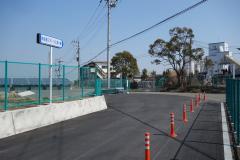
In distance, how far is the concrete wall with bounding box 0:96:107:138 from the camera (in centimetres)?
1157

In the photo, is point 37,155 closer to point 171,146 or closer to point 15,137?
point 15,137

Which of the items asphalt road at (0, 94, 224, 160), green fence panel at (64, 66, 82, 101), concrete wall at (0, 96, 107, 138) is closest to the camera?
asphalt road at (0, 94, 224, 160)

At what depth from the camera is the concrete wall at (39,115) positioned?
1157 cm

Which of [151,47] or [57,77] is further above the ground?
[151,47]

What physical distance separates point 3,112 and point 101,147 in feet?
13.7

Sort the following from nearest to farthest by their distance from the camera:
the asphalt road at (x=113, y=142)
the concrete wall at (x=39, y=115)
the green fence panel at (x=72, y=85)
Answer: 1. the asphalt road at (x=113, y=142)
2. the concrete wall at (x=39, y=115)
3. the green fence panel at (x=72, y=85)

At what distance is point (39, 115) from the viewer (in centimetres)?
1362

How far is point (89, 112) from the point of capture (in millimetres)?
18812

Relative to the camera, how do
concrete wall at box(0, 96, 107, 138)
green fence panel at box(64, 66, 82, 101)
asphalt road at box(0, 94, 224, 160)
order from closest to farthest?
asphalt road at box(0, 94, 224, 160)
concrete wall at box(0, 96, 107, 138)
green fence panel at box(64, 66, 82, 101)

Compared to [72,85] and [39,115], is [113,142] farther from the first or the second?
[72,85]

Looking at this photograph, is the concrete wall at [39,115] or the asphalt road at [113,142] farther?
the concrete wall at [39,115]

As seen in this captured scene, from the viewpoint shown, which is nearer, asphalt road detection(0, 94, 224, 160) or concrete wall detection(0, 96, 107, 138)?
asphalt road detection(0, 94, 224, 160)

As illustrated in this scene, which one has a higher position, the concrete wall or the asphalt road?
the concrete wall

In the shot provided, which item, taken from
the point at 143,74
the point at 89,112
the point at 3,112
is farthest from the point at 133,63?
the point at 3,112
